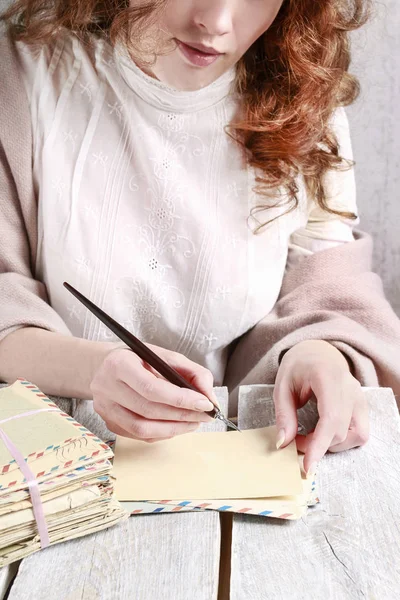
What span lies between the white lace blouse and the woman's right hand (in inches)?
14.0

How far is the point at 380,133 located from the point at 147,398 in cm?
101

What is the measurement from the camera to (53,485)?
0.74m

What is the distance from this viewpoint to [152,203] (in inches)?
49.6

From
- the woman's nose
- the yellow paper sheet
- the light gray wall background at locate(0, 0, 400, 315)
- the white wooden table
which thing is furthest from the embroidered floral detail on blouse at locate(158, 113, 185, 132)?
the white wooden table

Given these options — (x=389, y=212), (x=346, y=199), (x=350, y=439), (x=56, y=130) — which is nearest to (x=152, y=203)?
(x=56, y=130)

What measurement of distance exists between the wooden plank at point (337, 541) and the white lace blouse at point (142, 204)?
17.5 inches

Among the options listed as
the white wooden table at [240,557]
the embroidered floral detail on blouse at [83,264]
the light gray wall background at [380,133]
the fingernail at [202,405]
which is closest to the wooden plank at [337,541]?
the white wooden table at [240,557]

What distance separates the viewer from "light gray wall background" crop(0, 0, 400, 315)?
4.99 feet

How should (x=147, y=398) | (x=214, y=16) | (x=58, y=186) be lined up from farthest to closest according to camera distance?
(x=58, y=186) → (x=214, y=16) → (x=147, y=398)

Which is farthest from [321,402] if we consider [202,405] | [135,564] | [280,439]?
[135,564]

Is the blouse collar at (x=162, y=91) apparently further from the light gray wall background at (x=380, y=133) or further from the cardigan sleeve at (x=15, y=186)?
the light gray wall background at (x=380, y=133)

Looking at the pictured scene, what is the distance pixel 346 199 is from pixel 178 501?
0.80 metres

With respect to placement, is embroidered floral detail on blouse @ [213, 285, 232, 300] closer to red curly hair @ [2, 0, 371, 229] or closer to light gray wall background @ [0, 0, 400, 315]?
red curly hair @ [2, 0, 371, 229]

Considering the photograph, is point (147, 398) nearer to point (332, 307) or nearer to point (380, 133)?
point (332, 307)
